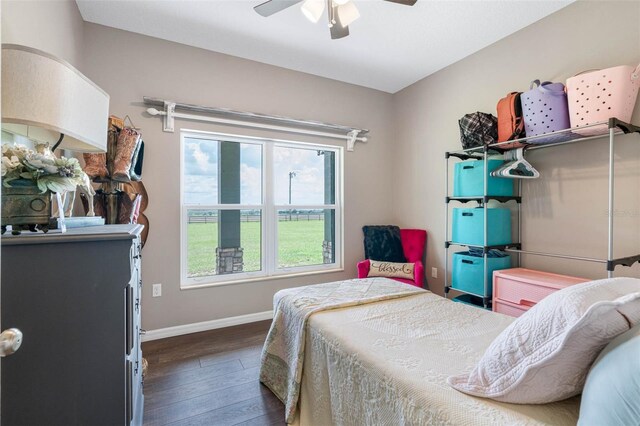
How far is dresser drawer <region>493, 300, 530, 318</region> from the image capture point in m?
2.21

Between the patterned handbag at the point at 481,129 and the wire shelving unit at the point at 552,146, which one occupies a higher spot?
the patterned handbag at the point at 481,129

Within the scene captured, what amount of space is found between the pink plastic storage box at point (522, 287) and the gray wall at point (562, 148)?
0.23 meters

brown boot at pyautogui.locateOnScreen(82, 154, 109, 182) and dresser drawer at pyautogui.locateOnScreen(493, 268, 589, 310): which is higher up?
brown boot at pyautogui.locateOnScreen(82, 154, 109, 182)

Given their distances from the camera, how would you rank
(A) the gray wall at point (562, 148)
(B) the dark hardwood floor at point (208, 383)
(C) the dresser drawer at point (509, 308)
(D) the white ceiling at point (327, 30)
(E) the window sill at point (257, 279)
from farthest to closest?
(E) the window sill at point (257, 279), (D) the white ceiling at point (327, 30), (C) the dresser drawer at point (509, 308), (A) the gray wall at point (562, 148), (B) the dark hardwood floor at point (208, 383)

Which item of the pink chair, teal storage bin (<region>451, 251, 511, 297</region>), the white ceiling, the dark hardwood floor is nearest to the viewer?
the dark hardwood floor

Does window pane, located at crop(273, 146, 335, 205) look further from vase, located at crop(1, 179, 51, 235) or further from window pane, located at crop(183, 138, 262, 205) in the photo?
→ vase, located at crop(1, 179, 51, 235)

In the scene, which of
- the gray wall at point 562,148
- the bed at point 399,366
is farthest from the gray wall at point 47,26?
the gray wall at point 562,148

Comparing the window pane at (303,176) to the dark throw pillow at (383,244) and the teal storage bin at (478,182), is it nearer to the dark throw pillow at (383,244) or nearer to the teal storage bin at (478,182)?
the dark throw pillow at (383,244)

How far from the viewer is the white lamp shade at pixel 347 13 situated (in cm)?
193

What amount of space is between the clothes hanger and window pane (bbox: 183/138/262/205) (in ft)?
7.66

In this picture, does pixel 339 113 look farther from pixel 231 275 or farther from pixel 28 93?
pixel 28 93

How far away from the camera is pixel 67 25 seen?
82.0 inches

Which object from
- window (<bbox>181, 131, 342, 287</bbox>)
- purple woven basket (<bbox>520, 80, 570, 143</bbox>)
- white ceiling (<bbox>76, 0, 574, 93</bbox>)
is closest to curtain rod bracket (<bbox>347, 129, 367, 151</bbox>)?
window (<bbox>181, 131, 342, 287</bbox>)

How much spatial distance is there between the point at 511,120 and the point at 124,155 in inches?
111
